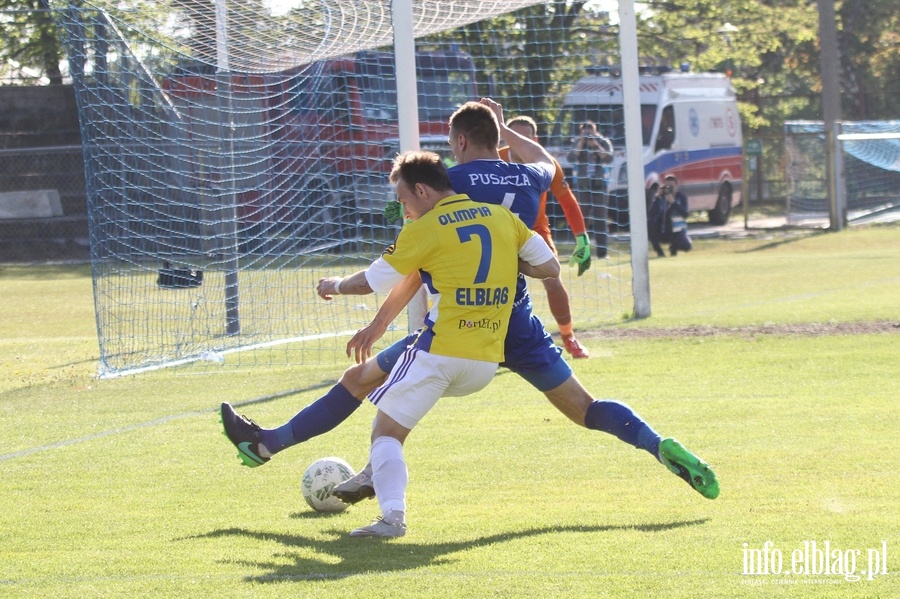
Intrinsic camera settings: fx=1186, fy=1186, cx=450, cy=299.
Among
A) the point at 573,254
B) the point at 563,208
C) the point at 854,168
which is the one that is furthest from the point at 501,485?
the point at 854,168

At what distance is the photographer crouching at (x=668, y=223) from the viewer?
22734 millimetres

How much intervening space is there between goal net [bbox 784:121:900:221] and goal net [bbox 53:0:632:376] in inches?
589

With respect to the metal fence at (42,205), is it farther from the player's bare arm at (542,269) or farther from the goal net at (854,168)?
the player's bare arm at (542,269)

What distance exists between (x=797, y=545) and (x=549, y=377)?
1430 mm

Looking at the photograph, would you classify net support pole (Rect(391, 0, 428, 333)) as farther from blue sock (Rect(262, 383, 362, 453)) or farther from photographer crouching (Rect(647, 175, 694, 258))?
photographer crouching (Rect(647, 175, 694, 258))

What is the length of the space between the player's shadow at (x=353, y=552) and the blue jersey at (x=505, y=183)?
1.56 meters

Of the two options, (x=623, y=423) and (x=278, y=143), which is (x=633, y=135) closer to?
(x=278, y=143)

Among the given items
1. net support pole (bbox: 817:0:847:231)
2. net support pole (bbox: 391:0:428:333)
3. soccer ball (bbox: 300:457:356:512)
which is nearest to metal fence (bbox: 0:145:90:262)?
net support pole (bbox: 391:0:428:333)

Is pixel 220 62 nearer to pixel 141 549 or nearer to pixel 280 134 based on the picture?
pixel 280 134

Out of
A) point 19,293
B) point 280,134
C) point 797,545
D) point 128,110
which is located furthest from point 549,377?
point 19,293

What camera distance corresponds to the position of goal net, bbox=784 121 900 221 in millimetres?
28016

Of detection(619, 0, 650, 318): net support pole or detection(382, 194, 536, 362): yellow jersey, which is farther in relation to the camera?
detection(619, 0, 650, 318): net support pole

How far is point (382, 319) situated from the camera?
5.46m

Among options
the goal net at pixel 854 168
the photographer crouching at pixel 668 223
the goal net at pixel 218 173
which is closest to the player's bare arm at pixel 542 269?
the goal net at pixel 218 173
